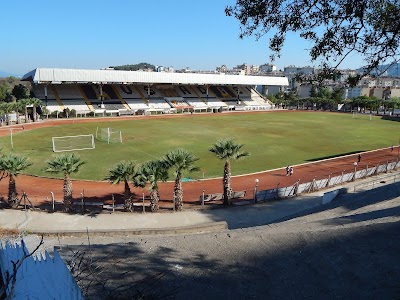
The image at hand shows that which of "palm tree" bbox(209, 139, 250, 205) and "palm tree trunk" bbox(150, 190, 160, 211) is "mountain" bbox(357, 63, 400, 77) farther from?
"palm tree trunk" bbox(150, 190, 160, 211)

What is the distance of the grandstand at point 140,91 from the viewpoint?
65.8 metres

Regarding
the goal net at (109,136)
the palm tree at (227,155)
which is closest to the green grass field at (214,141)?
the goal net at (109,136)

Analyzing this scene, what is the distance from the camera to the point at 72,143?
38.0 meters

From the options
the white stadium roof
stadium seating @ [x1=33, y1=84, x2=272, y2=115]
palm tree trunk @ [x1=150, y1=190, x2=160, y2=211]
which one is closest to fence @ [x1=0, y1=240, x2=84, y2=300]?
palm tree trunk @ [x1=150, y1=190, x2=160, y2=211]

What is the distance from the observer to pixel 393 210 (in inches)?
494

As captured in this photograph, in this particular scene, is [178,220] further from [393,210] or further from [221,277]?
[221,277]

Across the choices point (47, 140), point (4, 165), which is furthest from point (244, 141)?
point (4, 165)

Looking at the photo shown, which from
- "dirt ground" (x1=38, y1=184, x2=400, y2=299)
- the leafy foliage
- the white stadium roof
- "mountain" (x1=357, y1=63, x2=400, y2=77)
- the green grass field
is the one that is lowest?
the green grass field

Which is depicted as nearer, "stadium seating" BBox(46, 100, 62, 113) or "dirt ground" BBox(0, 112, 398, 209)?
"dirt ground" BBox(0, 112, 398, 209)

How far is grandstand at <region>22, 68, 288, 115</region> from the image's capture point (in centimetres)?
6575

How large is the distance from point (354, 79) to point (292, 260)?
5.82 meters

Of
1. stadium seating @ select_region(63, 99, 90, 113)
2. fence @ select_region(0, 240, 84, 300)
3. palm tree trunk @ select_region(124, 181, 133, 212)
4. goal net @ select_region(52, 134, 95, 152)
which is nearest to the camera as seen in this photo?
fence @ select_region(0, 240, 84, 300)

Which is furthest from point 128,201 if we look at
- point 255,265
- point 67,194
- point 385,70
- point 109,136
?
point 109,136

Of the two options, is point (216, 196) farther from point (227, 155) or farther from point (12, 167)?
point (12, 167)
